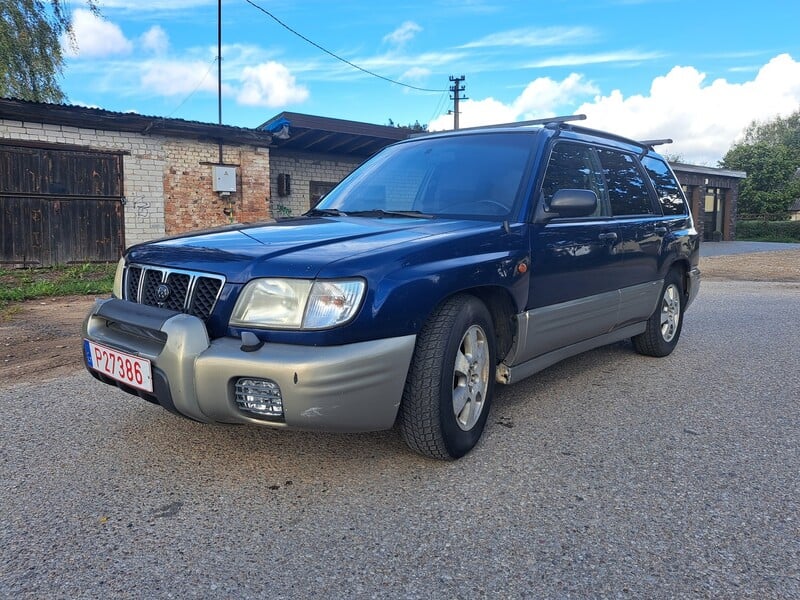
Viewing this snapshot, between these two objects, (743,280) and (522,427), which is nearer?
(522,427)

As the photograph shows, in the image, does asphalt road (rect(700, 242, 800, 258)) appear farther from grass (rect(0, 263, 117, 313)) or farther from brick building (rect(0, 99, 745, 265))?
grass (rect(0, 263, 117, 313))

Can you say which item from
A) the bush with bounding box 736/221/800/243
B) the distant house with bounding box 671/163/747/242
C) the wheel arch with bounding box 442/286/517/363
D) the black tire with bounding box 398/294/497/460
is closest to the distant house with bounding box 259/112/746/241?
the wheel arch with bounding box 442/286/517/363

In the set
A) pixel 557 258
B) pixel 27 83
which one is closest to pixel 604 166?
pixel 557 258

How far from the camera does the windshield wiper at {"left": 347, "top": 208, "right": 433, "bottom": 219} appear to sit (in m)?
3.47

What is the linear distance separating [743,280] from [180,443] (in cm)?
1281

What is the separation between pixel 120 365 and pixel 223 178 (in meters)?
11.3

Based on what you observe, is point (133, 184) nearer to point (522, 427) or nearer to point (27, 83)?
point (27, 83)

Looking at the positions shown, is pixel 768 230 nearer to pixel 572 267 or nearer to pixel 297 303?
pixel 572 267

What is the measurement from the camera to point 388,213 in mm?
3588

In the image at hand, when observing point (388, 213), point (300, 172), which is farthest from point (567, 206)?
point (300, 172)

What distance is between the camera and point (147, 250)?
303 centimetres

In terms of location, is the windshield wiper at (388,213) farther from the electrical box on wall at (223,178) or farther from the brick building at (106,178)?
the electrical box on wall at (223,178)

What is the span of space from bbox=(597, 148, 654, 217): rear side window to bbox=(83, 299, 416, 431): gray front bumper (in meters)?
2.43

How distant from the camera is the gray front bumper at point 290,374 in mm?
2361
